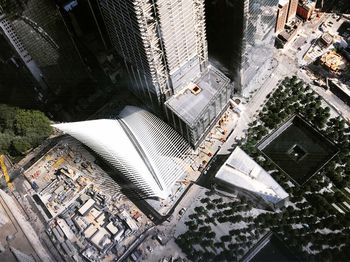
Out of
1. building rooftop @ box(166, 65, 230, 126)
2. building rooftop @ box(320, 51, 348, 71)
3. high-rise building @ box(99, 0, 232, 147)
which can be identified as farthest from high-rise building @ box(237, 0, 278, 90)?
building rooftop @ box(320, 51, 348, 71)

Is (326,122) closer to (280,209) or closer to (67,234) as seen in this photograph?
(280,209)

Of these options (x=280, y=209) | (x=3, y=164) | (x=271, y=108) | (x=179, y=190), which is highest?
(x=271, y=108)

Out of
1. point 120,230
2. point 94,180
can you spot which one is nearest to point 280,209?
point 120,230

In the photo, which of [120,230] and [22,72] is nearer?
[120,230]

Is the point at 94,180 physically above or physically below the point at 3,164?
above

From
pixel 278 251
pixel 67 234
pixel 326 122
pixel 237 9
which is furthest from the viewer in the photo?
pixel 326 122

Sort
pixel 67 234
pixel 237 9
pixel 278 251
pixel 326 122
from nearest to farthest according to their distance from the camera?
pixel 237 9
pixel 278 251
pixel 67 234
pixel 326 122

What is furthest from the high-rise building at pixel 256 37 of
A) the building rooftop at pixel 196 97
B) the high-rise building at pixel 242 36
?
the building rooftop at pixel 196 97

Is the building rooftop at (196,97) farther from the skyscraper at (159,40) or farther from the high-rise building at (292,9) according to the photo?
the high-rise building at (292,9)
